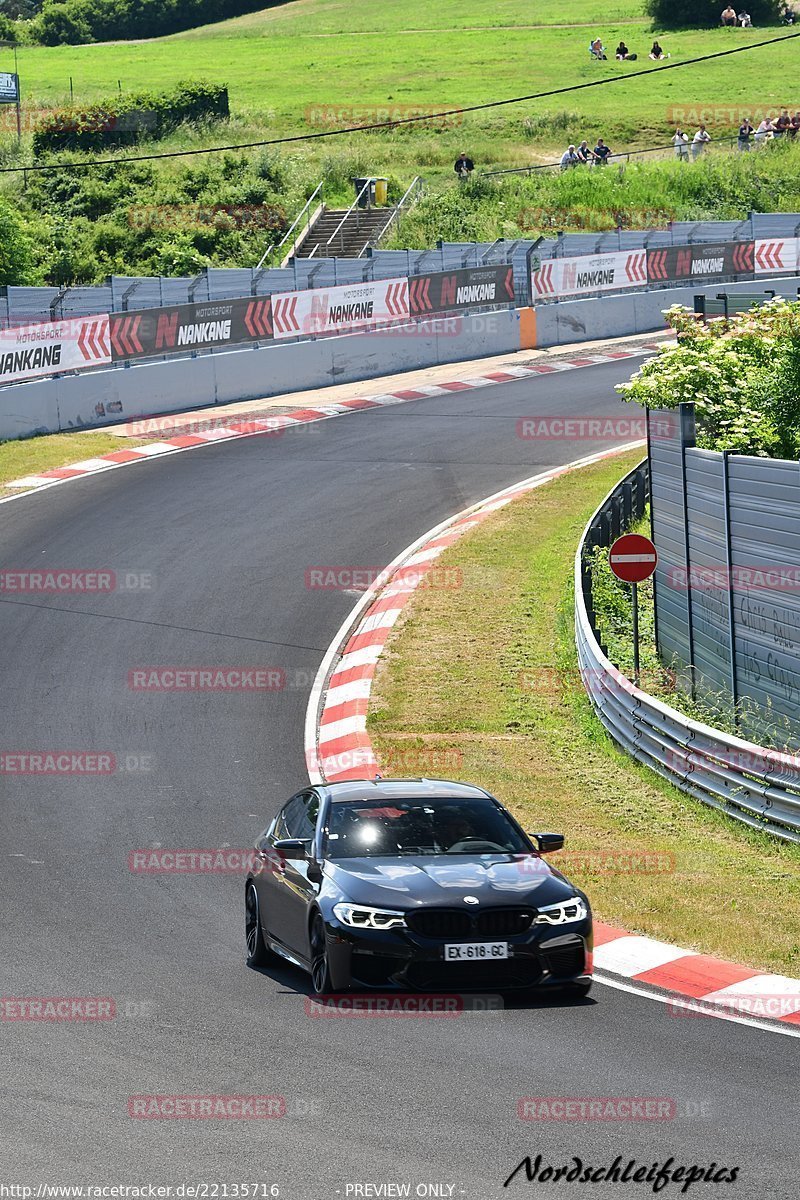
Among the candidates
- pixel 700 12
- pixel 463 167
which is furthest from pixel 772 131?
pixel 700 12

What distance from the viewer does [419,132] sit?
83250mm

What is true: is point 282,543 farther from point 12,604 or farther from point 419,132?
point 419,132

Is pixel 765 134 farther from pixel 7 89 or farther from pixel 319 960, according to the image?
pixel 319 960

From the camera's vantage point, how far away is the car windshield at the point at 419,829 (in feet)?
36.4

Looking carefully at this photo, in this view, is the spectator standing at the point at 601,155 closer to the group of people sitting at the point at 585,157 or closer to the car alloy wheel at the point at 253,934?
the group of people sitting at the point at 585,157

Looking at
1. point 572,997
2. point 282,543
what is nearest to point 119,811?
point 572,997

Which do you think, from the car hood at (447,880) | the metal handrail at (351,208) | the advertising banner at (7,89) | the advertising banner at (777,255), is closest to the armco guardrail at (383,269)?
the advertising banner at (777,255)

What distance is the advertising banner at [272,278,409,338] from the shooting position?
36938 millimetres

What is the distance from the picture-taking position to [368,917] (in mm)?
10031

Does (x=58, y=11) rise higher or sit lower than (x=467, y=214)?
higher

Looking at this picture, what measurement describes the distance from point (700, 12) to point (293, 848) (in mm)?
116736

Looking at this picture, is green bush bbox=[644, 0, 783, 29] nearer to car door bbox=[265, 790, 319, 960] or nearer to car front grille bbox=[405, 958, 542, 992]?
car door bbox=[265, 790, 319, 960]

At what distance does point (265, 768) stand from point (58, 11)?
138 meters

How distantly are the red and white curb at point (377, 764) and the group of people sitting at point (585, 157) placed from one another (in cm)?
3678
